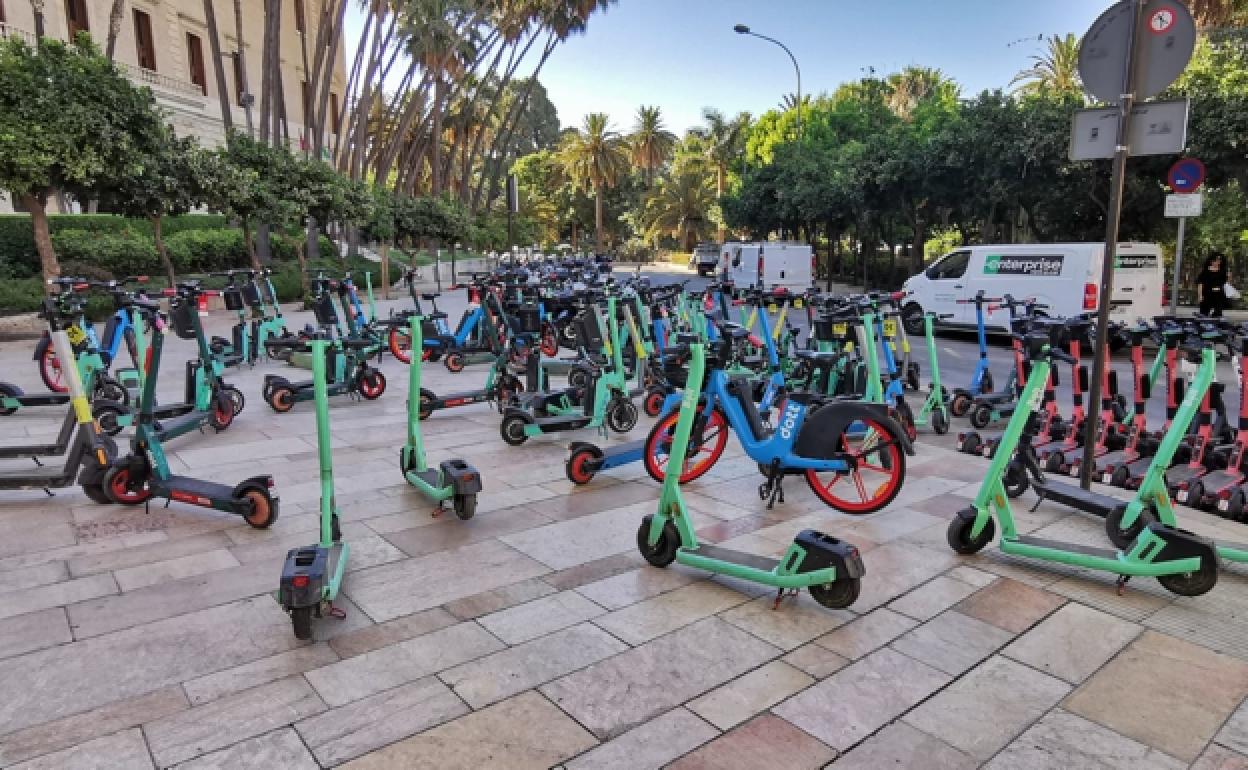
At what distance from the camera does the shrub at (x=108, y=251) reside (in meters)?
15.2

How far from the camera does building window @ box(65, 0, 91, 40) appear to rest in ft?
64.2

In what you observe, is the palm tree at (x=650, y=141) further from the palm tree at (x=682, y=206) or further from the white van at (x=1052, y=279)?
the white van at (x=1052, y=279)

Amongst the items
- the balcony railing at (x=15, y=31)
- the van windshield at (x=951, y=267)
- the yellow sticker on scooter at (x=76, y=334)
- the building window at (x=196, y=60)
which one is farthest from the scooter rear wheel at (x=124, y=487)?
the building window at (x=196, y=60)

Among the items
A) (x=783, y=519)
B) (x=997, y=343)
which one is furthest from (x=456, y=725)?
(x=997, y=343)

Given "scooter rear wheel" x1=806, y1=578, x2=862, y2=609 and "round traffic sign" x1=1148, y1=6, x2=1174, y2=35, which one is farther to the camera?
"round traffic sign" x1=1148, y1=6, x2=1174, y2=35

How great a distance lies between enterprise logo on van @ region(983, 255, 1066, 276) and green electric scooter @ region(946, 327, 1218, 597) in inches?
393

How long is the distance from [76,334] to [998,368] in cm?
1055

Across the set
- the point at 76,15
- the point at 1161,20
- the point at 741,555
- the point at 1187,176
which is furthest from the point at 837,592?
the point at 76,15

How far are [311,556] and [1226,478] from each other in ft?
18.7

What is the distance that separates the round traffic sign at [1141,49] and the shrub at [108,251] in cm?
1695

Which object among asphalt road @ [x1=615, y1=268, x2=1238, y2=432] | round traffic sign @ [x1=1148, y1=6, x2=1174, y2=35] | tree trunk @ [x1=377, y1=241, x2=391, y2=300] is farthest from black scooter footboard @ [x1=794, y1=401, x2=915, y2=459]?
tree trunk @ [x1=377, y1=241, x2=391, y2=300]

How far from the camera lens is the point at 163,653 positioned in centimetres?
294

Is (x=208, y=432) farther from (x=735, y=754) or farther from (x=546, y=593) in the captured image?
(x=735, y=754)

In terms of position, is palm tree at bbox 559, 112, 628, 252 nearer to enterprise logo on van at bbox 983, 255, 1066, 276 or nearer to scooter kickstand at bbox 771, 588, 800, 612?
enterprise logo on van at bbox 983, 255, 1066, 276
